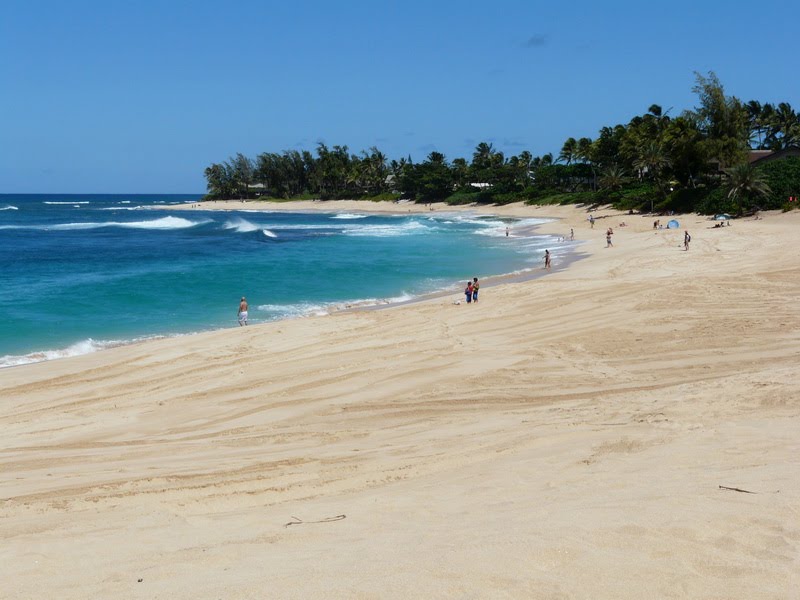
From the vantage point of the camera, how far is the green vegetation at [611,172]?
159 feet

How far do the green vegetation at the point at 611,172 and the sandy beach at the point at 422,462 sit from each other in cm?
3484

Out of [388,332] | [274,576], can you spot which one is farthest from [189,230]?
[274,576]

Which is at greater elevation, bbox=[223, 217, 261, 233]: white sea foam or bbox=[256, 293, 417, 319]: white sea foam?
bbox=[223, 217, 261, 233]: white sea foam

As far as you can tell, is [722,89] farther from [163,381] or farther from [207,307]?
[163,381]

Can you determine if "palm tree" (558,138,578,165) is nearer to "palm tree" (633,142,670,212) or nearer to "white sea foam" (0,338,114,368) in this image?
"palm tree" (633,142,670,212)

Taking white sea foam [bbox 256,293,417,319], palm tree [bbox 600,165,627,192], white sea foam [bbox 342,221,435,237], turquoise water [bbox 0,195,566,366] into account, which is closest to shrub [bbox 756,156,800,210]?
turquoise water [bbox 0,195,566,366]

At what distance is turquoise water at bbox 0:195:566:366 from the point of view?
69.9 feet

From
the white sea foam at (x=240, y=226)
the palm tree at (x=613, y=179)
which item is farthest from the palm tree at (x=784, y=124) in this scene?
the white sea foam at (x=240, y=226)

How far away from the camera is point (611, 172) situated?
68438 mm

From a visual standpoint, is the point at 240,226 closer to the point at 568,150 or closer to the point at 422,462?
the point at 568,150

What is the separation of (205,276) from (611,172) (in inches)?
1874

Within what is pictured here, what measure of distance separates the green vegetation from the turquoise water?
1257 centimetres

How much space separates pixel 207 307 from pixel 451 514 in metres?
20.1

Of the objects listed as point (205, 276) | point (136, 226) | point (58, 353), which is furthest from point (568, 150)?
point (58, 353)
